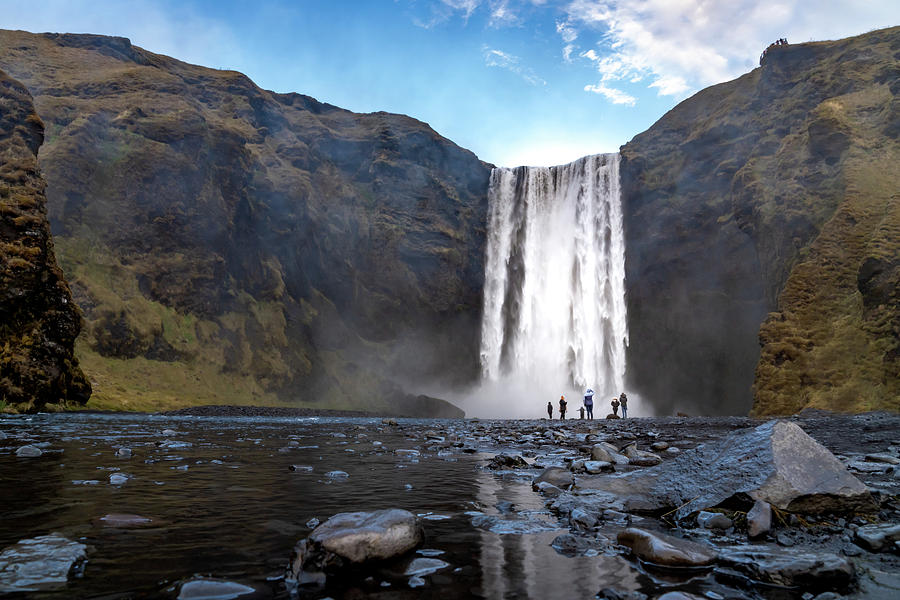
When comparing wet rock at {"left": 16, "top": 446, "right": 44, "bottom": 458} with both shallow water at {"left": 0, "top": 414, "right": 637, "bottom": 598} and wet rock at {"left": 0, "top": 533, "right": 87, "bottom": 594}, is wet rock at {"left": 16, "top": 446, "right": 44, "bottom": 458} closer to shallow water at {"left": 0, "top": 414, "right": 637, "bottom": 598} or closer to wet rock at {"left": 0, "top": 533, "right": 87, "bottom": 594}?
shallow water at {"left": 0, "top": 414, "right": 637, "bottom": 598}

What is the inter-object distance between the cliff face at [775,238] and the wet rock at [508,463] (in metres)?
24.0

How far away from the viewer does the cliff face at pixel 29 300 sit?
25.8 m

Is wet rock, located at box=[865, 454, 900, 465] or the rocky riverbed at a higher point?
the rocky riverbed

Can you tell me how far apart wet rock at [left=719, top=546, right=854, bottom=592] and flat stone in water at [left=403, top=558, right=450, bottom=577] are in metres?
1.63

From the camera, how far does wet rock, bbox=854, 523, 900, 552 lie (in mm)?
3051

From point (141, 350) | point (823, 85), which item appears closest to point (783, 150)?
point (823, 85)

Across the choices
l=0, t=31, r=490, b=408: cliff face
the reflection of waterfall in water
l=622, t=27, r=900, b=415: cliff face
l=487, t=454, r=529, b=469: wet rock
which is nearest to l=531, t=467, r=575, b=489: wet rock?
l=487, t=454, r=529, b=469: wet rock

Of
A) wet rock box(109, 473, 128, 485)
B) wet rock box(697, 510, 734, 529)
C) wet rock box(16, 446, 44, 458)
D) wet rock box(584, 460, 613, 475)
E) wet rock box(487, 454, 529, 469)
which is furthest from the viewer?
wet rock box(487, 454, 529, 469)

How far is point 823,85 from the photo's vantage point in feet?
127

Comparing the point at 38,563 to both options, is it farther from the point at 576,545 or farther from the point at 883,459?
the point at 883,459

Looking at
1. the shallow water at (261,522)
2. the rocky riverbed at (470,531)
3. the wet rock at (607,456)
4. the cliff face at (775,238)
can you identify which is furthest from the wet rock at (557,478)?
the cliff face at (775,238)

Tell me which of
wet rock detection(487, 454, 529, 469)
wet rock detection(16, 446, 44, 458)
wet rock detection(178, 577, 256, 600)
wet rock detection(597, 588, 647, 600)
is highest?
wet rock detection(178, 577, 256, 600)

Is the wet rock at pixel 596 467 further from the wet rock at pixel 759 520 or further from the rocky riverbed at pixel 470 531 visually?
the wet rock at pixel 759 520

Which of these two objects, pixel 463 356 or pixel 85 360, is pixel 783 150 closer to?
pixel 463 356
